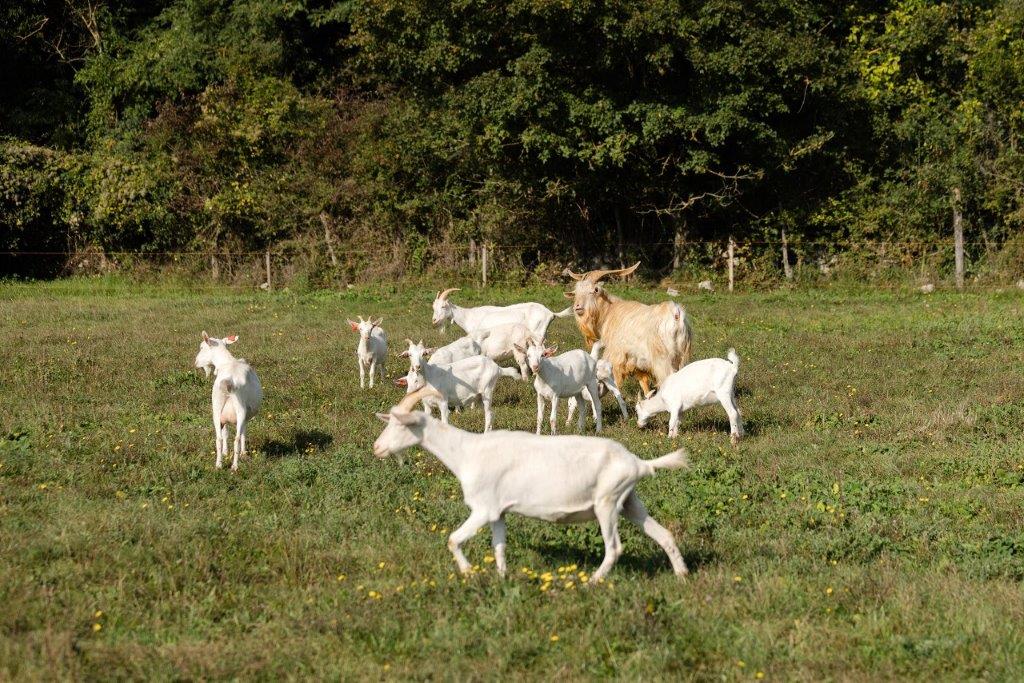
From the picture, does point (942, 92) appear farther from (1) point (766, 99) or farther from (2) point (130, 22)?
(2) point (130, 22)

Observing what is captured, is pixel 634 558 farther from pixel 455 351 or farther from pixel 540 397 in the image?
pixel 455 351

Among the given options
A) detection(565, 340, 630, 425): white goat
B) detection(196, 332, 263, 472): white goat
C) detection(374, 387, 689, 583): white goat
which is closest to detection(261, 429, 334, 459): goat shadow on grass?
detection(196, 332, 263, 472): white goat

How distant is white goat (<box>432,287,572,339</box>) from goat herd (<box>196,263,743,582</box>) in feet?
0.07

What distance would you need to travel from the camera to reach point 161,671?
6.24m

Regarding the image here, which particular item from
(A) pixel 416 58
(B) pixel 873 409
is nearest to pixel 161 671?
(B) pixel 873 409

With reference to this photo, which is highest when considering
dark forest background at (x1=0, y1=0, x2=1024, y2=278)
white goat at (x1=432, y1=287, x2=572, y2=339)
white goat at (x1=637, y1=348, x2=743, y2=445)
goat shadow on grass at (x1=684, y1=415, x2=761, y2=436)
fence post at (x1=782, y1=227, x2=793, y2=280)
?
dark forest background at (x1=0, y1=0, x2=1024, y2=278)

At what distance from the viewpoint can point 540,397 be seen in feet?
44.6

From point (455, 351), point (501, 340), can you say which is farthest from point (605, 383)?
point (501, 340)

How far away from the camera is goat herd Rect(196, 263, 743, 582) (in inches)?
305

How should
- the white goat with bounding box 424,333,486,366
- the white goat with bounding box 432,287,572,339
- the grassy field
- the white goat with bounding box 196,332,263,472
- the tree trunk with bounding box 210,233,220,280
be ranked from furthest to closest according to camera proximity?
the tree trunk with bounding box 210,233,220,280 → the white goat with bounding box 432,287,572,339 → the white goat with bounding box 424,333,486,366 → the white goat with bounding box 196,332,263,472 → the grassy field

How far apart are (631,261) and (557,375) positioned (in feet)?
61.1

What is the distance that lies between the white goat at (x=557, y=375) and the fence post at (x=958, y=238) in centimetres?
1714

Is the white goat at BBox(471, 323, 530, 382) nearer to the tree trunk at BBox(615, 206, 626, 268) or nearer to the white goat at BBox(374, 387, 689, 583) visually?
the white goat at BBox(374, 387, 689, 583)

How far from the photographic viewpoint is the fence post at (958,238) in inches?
1113
